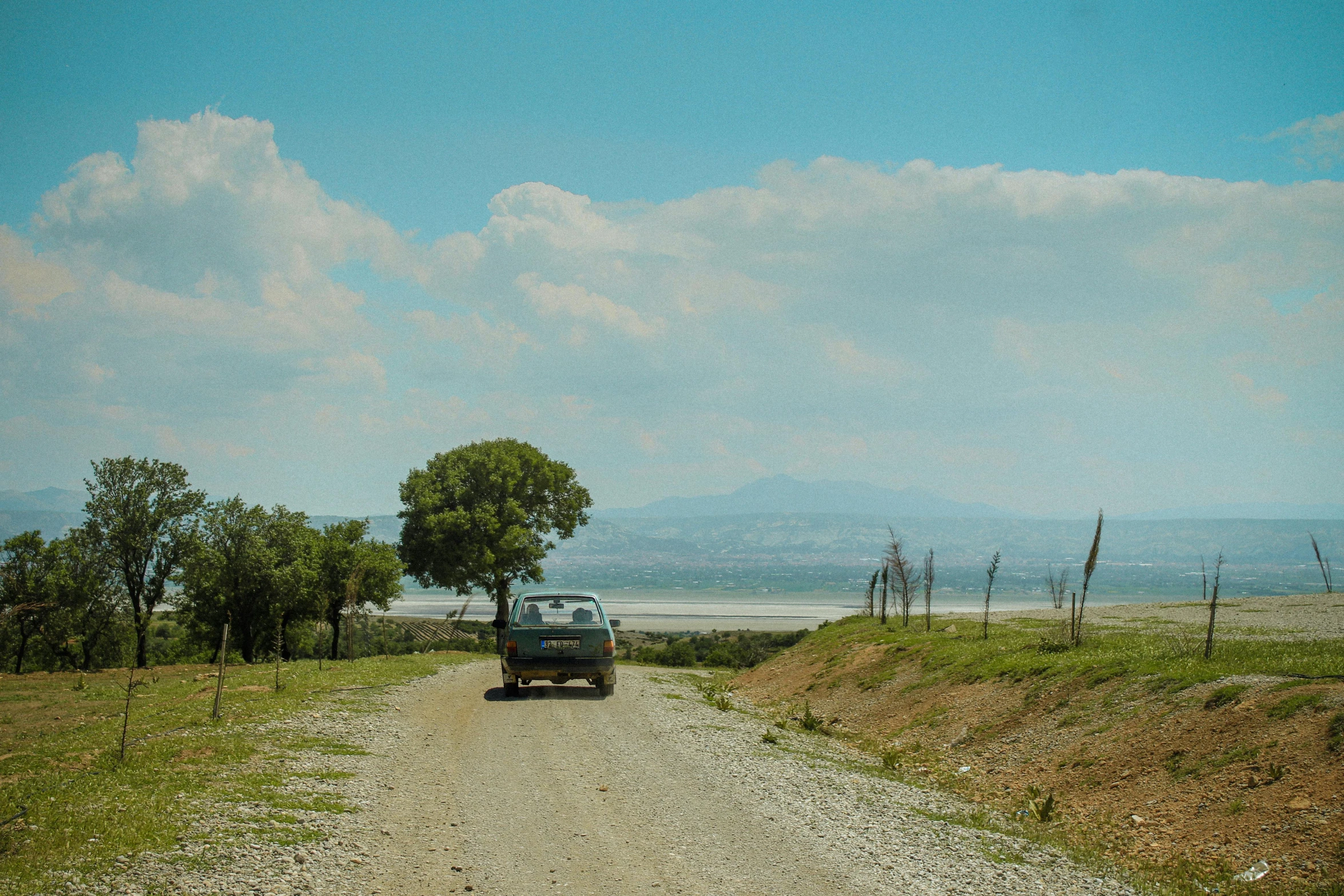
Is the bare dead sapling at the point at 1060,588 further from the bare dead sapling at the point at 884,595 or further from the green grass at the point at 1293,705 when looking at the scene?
the green grass at the point at 1293,705

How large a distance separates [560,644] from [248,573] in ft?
103

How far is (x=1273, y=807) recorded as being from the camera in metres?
9.13

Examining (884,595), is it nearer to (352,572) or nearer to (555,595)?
(555,595)

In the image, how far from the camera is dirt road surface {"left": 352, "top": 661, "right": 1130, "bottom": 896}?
7.11 meters

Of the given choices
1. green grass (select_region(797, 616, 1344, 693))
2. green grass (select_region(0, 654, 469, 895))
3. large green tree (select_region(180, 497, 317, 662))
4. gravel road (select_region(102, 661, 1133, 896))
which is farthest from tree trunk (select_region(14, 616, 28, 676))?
green grass (select_region(797, 616, 1344, 693))

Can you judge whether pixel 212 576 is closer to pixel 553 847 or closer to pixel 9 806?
pixel 9 806

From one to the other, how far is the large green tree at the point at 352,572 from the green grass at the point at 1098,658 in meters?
25.0

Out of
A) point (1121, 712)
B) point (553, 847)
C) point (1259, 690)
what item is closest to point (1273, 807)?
point (1259, 690)

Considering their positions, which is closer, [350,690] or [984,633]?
[350,690]

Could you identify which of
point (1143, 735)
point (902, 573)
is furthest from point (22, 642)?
point (1143, 735)

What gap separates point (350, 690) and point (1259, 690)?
58.4 feet

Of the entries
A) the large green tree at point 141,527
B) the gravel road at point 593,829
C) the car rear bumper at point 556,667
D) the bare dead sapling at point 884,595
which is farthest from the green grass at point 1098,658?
the large green tree at point 141,527

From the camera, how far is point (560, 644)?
16.8 m

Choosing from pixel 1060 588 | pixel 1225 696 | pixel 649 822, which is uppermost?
pixel 1225 696
